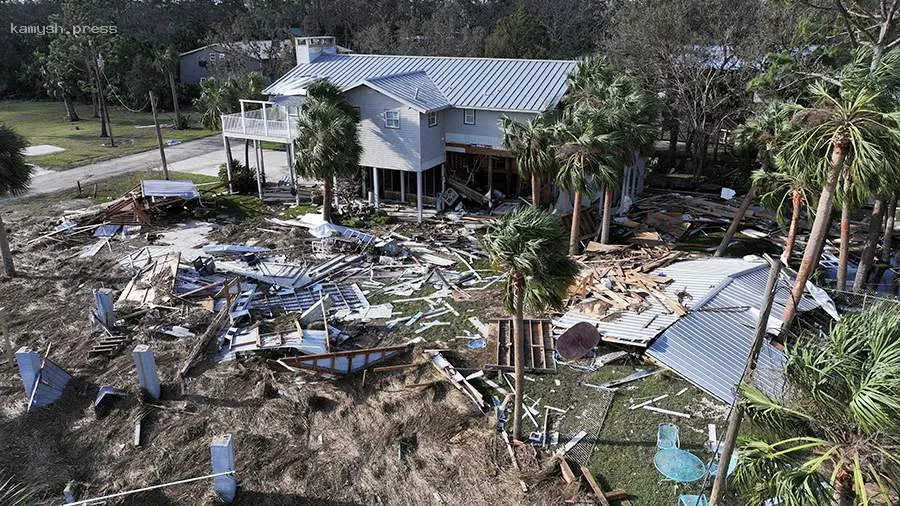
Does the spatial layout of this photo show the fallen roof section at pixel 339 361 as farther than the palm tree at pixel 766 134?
No

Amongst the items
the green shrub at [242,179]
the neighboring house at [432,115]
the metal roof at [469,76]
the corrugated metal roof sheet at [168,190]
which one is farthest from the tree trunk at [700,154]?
the corrugated metal roof sheet at [168,190]

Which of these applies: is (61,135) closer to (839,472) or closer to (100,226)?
(100,226)

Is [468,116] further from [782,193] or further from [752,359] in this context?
[752,359]

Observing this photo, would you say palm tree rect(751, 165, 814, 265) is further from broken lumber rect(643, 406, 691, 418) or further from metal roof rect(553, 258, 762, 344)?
broken lumber rect(643, 406, 691, 418)

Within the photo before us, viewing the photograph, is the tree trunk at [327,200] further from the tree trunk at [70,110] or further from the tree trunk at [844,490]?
the tree trunk at [70,110]

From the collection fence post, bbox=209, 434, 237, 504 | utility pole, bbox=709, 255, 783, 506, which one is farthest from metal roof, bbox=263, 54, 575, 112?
utility pole, bbox=709, 255, 783, 506

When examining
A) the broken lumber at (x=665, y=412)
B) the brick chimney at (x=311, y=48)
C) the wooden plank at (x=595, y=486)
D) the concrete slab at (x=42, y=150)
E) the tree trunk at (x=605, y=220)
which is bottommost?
the wooden plank at (x=595, y=486)
